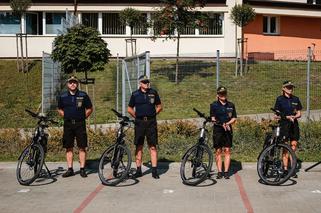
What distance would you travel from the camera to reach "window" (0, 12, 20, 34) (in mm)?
30922

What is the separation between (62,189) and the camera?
876 centimetres

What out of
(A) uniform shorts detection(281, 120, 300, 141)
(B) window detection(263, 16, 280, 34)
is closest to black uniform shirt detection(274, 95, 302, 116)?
(A) uniform shorts detection(281, 120, 300, 141)

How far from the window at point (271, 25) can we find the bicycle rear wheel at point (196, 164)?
26.1 meters

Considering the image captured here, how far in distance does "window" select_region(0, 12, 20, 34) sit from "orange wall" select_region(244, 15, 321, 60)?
1400 cm

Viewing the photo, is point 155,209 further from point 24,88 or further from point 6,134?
point 24,88

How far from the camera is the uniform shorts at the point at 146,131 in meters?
9.55

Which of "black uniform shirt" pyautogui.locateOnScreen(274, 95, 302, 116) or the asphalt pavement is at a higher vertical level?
"black uniform shirt" pyautogui.locateOnScreen(274, 95, 302, 116)

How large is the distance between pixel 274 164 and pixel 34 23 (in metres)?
24.9

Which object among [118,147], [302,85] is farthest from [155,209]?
[302,85]

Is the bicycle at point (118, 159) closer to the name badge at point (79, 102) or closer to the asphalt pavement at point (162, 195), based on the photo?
the asphalt pavement at point (162, 195)

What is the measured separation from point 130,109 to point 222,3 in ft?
73.0

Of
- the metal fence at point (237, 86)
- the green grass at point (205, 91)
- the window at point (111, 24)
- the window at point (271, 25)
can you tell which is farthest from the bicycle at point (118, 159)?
the window at point (271, 25)

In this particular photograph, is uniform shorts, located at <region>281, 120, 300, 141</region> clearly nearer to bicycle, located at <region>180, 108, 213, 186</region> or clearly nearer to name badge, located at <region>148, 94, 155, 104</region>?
bicycle, located at <region>180, 108, 213, 186</region>

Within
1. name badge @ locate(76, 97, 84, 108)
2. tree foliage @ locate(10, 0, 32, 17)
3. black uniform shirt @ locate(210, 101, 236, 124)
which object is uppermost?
tree foliage @ locate(10, 0, 32, 17)
